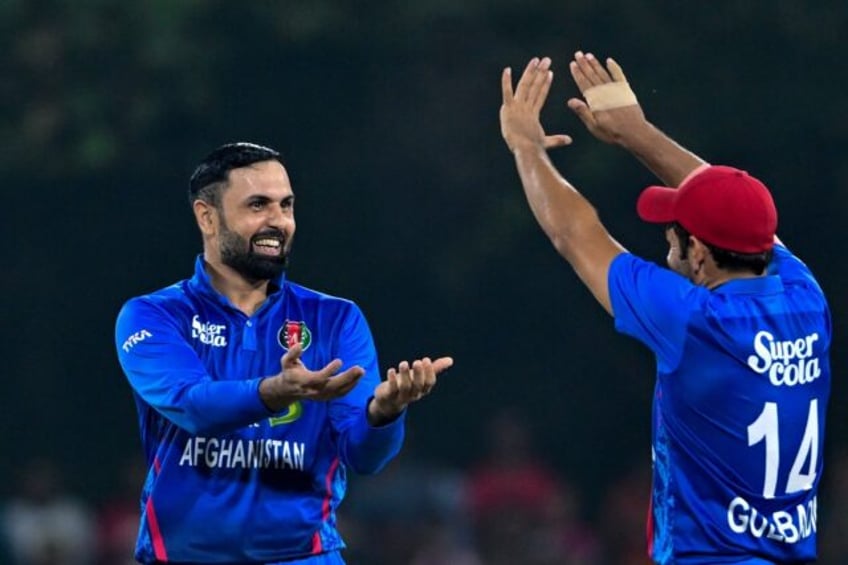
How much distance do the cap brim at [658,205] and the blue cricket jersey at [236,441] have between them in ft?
3.30

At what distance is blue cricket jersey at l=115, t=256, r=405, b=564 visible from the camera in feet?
19.2

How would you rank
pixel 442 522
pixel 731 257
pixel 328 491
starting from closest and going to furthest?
pixel 731 257 < pixel 328 491 < pixel 442 522

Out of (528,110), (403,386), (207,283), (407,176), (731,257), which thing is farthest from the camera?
(407,176)

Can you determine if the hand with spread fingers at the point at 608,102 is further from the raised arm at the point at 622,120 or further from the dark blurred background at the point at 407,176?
the dark blurred background at the point at 407,176

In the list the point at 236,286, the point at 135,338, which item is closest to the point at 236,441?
the point at 135,338

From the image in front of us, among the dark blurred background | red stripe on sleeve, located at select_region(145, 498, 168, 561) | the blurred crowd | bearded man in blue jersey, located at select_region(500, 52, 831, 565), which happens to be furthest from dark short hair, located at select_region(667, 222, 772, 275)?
the dark blurred background

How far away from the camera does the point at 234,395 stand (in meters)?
5.56

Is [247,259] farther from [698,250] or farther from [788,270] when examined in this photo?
[788,270]

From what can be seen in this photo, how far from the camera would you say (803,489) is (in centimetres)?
543

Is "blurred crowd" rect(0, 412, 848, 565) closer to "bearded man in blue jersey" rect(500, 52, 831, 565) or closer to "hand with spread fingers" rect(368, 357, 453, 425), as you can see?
"hand with spread fingers" rect(368, 357, 453, 425)

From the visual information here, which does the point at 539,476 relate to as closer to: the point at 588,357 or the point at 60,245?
the point at 588,357

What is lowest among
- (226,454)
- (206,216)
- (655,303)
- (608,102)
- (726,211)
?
(226,454)

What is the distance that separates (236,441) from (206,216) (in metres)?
0.82

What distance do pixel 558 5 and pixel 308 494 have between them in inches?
311
